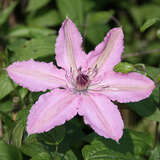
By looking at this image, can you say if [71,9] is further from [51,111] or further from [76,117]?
[51,111]

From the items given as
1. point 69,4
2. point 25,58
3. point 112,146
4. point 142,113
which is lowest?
point 112,146

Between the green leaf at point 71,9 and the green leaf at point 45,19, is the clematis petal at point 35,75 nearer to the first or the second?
the green leaf at point 71,9

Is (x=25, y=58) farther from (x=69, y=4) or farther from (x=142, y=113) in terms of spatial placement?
(x=69, y=4)

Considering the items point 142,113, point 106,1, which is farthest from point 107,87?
point 106,1

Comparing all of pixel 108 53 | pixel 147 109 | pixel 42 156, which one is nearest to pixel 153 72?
pixel 147 109

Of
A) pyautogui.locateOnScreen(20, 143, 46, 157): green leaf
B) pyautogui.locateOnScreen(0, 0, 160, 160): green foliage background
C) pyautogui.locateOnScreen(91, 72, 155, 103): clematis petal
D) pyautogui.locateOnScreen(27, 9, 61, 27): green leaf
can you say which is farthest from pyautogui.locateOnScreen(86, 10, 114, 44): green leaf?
pyautogui.locateOnScreen(20, 143, 46, 157): green leaf

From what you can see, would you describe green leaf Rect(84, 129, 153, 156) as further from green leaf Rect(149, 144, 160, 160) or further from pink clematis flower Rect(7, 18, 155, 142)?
pink clematis flower Rect(7, 18, 155, 142)
